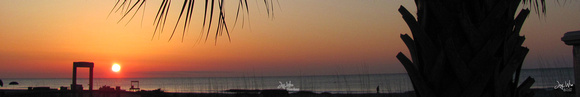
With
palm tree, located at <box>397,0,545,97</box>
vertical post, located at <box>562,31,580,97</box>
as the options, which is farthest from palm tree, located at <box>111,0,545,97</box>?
vertical post, located at <box>562,31,580,97</box>

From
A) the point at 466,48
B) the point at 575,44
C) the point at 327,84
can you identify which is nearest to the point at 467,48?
the point at 466,48

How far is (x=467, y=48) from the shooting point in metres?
1.18

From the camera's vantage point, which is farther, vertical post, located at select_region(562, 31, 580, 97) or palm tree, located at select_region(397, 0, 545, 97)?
vertical post, located at select_region(562, 31, 580, 97)

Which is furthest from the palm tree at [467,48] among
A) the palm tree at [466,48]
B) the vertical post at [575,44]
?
the vertical post at [575,44]

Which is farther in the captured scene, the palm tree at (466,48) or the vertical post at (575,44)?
the vertical post at (575,44)

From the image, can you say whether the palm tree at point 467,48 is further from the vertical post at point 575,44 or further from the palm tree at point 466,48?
the vertical post at point 575,44

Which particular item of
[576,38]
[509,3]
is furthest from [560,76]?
[509,3]

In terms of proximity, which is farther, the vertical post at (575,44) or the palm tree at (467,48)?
the vertical post at (575,44)

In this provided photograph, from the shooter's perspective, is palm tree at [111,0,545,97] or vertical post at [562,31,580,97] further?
vertical post at [562,31,580,97]

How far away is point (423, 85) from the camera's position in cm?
125

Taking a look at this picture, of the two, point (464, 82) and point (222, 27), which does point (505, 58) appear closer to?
point (464, 82)

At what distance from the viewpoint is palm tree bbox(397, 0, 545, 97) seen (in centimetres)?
118

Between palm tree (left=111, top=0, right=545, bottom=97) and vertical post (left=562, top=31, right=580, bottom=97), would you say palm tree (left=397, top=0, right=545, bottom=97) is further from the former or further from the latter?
vertical post (left=562, top=31, right=580, bottom=97)

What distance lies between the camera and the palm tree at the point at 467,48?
3.89ft
